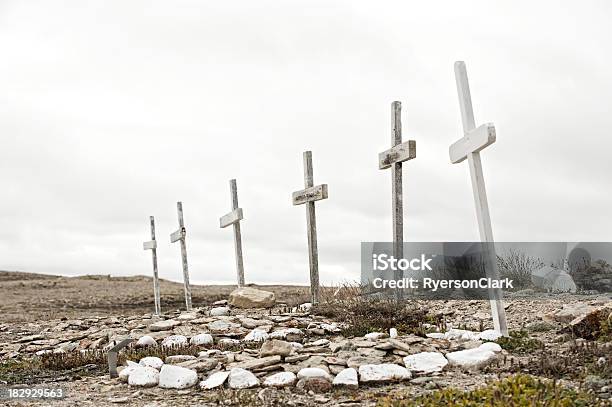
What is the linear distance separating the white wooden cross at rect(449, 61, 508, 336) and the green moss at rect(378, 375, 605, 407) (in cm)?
369

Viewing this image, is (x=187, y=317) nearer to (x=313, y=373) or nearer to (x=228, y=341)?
(x=228, y=341)

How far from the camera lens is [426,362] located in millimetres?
9086

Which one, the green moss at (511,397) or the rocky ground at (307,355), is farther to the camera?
the rocky ground at (307,355)

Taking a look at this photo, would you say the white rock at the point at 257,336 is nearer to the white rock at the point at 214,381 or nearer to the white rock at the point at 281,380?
the white rock at the point at 214,381

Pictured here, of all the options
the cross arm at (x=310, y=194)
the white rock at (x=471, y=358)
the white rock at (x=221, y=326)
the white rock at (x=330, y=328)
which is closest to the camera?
the white rock at (x=471, y=358)

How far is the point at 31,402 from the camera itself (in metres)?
9.12

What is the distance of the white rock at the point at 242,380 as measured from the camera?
8.76 metres

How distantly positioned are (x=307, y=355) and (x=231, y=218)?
990 cm

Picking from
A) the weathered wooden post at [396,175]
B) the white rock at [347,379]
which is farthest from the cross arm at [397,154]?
A: the white rock at [347,379]

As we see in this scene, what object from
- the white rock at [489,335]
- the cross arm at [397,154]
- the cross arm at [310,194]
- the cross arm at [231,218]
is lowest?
the white rock at [489,335]

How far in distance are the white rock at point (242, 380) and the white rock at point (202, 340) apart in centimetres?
381

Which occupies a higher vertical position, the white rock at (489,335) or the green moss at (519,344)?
the white rock at (489,335)

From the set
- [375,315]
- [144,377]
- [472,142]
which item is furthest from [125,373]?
[472,142]

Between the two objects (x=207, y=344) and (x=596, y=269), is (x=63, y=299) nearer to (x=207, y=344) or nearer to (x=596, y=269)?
(x=207, y=344)
